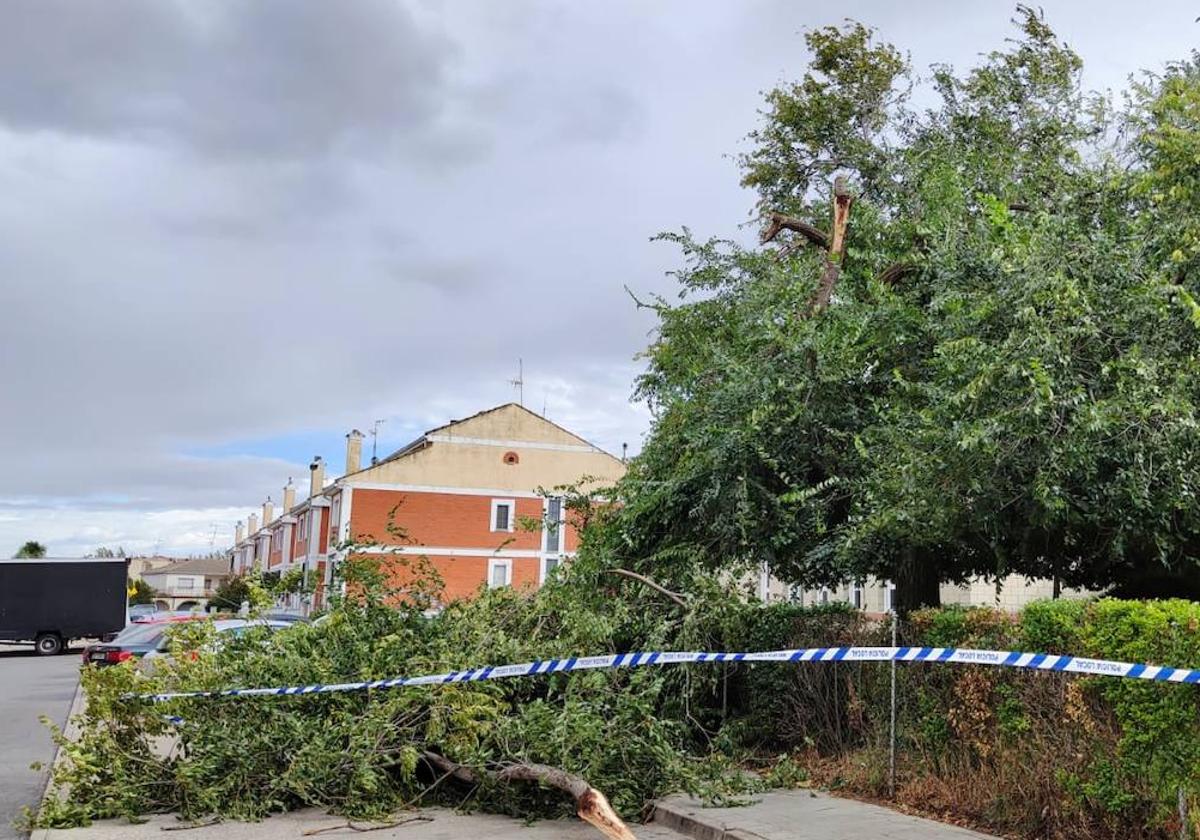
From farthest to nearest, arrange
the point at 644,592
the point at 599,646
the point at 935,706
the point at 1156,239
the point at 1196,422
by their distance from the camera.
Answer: the point at 644,592 → the point at 599,646 → the point at 1156,239 → the point at 935,706 → the point at 1196,422

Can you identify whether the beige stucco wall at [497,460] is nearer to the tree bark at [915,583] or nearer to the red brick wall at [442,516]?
the red brick wall at [442,516]

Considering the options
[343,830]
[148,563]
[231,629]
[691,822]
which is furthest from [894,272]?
[148,563]

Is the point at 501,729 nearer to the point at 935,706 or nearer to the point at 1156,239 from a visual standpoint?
the point at 935,706

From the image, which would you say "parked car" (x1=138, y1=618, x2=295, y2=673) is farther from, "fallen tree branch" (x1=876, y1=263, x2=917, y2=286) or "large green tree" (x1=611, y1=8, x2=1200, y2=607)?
"fallen tree branch" (x1=876, y1=263, x2=917, y2=286)

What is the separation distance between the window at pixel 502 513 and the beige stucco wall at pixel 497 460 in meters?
0.74

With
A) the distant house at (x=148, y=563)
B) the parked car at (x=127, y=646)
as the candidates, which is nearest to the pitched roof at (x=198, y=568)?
the distant house at (x=148, y=563)

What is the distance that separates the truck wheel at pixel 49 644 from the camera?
33156 mm

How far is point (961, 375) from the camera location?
29.1 ft

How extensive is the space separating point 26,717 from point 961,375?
14829 mm

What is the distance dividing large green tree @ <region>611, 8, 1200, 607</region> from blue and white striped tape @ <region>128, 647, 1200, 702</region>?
47.4 inches

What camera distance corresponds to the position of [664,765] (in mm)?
8977

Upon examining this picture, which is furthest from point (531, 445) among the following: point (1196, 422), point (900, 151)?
point (1196, 422)

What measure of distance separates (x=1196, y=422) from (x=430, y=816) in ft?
22.3

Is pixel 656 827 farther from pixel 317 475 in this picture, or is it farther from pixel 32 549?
pixel 32 549
